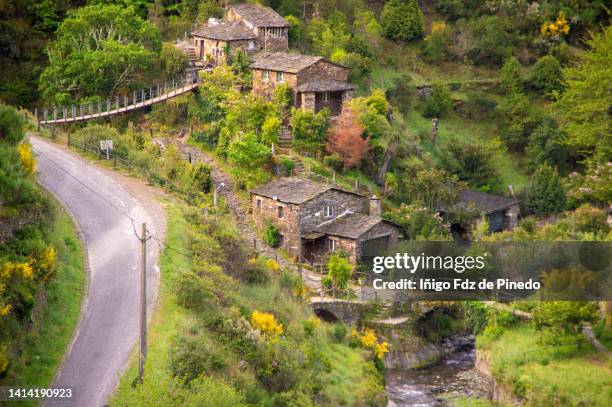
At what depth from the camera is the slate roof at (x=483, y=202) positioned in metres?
57.9

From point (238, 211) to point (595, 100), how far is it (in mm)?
18652

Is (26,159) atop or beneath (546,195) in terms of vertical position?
atop

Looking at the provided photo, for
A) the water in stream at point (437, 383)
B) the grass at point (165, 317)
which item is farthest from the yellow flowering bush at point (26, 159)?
the water in stream at point (437, 383)

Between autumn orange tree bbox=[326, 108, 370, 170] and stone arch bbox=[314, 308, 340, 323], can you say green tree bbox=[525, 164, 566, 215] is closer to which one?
autumn orange tree bbox=[326, 108, 370, 170]

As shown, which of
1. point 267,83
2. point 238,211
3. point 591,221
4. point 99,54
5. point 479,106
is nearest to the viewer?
point 591,221

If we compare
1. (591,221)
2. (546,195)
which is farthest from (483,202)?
(591,221)

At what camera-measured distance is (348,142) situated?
56.0 metres

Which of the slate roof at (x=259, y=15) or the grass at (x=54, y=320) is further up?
the slate roof at (x=259, y=15)

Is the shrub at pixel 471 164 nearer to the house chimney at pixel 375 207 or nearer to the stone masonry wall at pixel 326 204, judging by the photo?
the house chimney at pixel 375 207

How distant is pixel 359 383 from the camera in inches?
1570

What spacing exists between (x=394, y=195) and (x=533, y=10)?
92.0 ft

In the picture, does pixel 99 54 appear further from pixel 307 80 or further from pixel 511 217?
pixel 511 217

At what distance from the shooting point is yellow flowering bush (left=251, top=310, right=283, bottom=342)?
36.6 metres

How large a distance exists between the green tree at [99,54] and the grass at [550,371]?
27.7 m
